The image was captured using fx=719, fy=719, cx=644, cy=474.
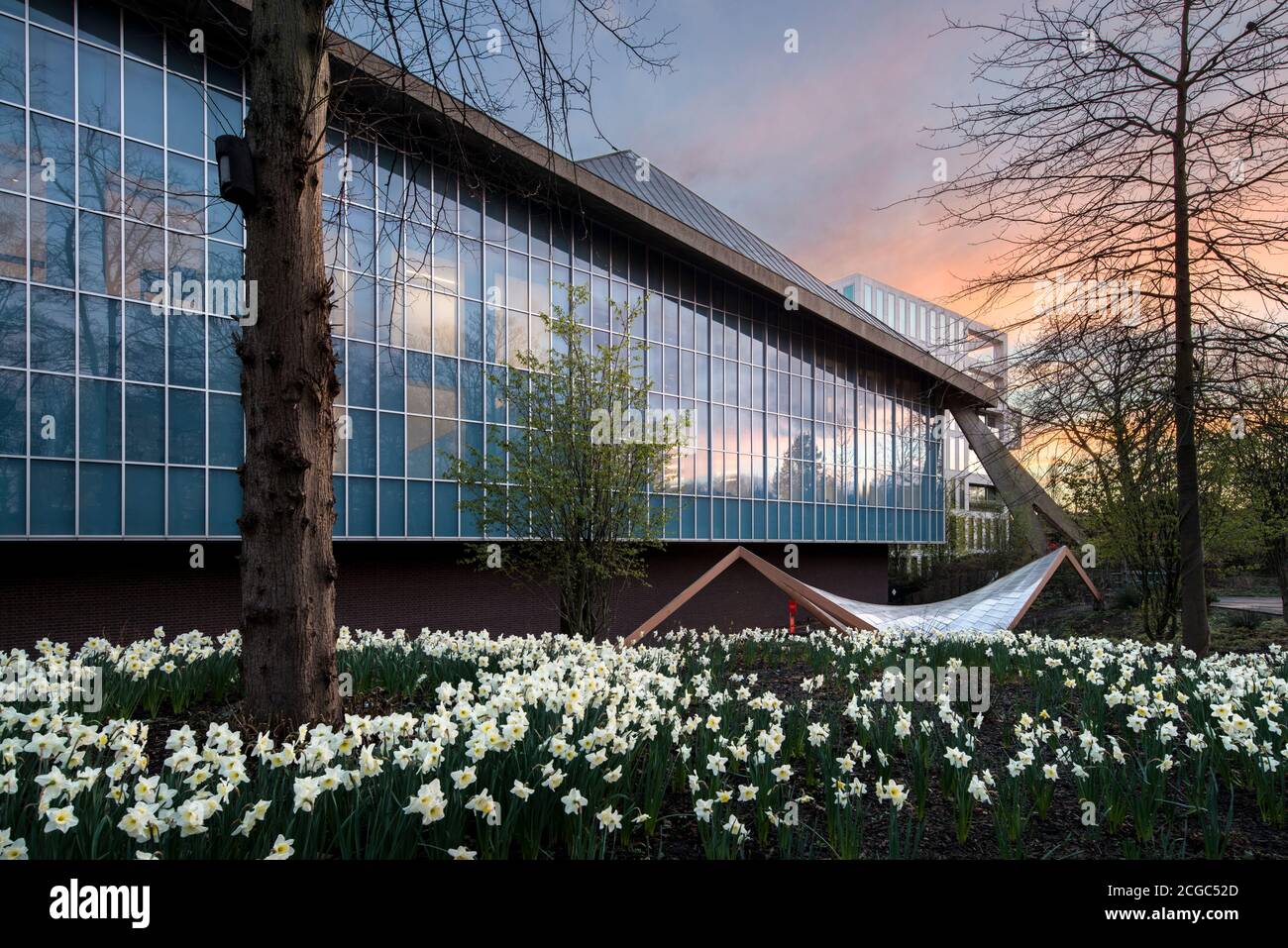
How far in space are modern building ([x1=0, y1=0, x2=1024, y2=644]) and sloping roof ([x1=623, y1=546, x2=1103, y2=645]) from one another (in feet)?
11.5

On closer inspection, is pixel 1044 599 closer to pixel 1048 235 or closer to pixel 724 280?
pixel 724 280

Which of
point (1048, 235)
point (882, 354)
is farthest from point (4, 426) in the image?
point (882, 354)

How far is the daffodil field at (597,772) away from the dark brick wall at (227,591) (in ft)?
31.6

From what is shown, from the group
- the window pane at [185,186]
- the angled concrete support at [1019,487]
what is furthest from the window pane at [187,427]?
the angled concrete support at [1019,487]

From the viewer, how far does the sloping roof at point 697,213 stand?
25000 mm

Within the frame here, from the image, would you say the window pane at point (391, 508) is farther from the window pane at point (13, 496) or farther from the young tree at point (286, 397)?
the young tree at point (286, 397)

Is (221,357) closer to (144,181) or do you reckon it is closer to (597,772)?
(144,181)

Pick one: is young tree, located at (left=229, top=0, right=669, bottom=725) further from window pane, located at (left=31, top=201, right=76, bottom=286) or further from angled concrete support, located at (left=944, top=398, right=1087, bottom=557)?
angled concrete support, located at (left=944, top=398, right=1087, bottom=557)

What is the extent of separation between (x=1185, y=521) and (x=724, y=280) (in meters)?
20.4

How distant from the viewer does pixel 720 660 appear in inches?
299

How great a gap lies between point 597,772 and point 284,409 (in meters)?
2.58

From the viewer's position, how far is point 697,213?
27.9 m

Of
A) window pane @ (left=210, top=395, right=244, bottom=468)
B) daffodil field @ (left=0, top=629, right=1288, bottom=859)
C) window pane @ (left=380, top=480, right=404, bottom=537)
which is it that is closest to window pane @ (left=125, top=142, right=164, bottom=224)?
window pane @ (left=210, top=395, right=244, bottom=468)

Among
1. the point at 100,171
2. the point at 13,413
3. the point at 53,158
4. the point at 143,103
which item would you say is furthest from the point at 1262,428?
the point at 143,103
